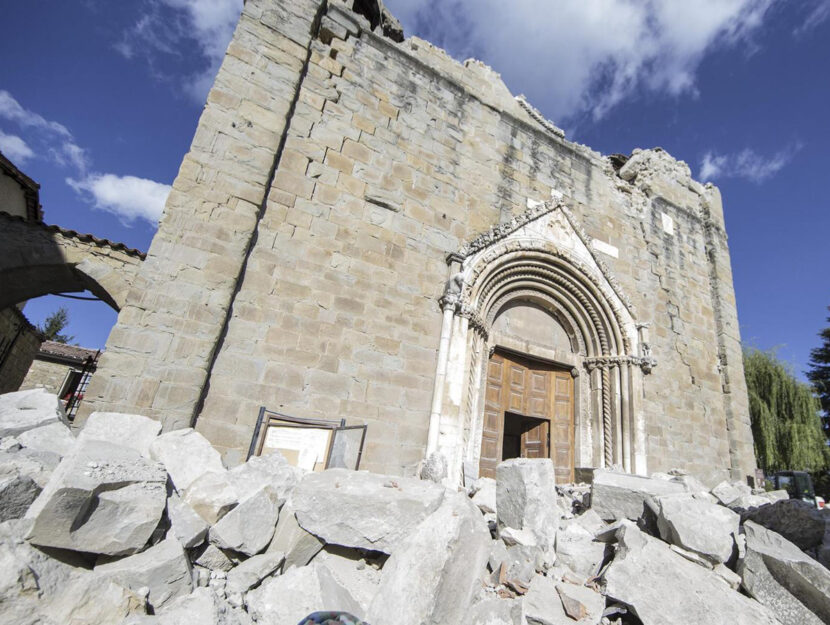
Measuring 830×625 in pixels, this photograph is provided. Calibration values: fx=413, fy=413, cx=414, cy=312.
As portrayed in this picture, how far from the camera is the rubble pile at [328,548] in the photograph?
1939mm

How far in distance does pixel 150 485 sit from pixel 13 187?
1264 centimetres

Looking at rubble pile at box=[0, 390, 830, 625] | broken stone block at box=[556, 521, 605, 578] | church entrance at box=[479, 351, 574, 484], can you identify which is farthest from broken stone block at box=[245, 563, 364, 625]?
church entrance at box=[479, 351, 574, 484]

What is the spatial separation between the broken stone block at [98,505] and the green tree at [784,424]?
20.3 metres

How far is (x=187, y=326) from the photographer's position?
4.21 metres

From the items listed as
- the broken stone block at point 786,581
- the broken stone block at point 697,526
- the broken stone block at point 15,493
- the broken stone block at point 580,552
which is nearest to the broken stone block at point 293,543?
the broken stone block at point 15,493

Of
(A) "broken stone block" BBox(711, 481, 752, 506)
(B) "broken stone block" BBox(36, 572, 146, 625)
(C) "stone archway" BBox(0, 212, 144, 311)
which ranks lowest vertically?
(B) "broken stone block" BBox(36, 572, 146, 625)

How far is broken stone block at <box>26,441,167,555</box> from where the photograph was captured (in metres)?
1.93

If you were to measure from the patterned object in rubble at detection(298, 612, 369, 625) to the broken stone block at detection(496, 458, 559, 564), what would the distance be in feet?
4.97

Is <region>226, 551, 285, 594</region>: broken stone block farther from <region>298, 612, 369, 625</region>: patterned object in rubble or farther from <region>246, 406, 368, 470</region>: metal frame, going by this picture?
<region>246, 406, 368, 470</region>: metal frame

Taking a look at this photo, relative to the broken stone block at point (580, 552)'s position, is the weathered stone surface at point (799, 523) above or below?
above

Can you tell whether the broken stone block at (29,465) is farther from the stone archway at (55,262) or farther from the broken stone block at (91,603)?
the stone archway at (55,262)

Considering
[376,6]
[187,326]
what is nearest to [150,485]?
[187,326]

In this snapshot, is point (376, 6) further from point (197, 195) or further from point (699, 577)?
point (699, 577)

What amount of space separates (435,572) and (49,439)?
2.75 m
